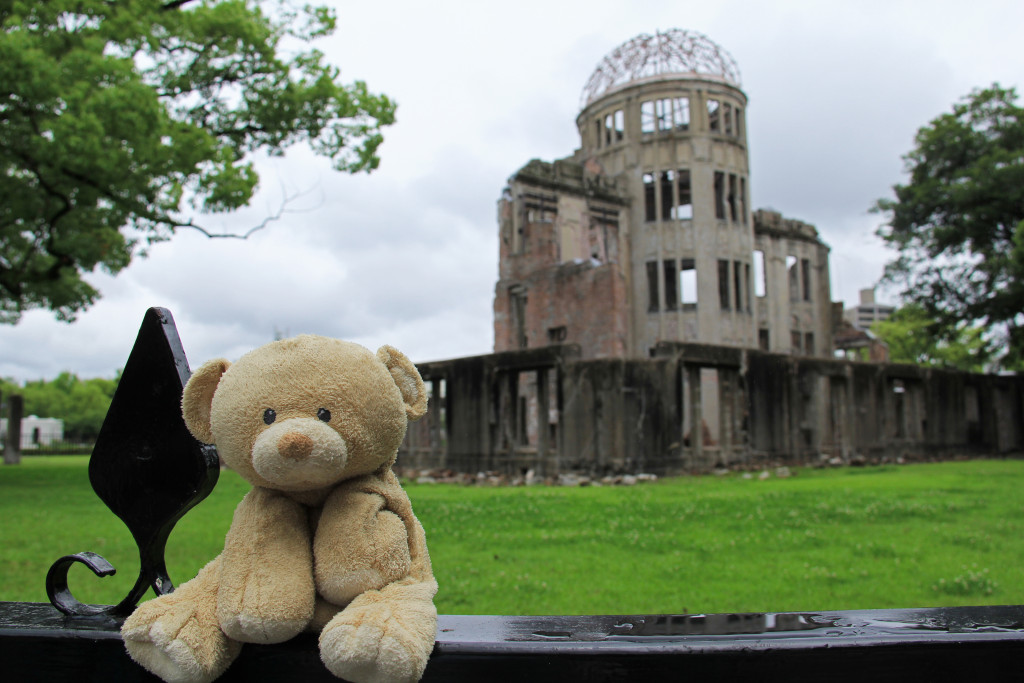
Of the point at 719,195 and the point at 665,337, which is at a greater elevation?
the point at 719,195

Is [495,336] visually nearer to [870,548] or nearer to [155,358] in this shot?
[870,548]

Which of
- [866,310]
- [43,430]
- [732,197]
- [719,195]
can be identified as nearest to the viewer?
[719,195]

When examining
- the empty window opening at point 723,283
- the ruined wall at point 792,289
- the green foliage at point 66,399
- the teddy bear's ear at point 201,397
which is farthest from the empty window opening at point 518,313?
the green foliage at point 66,399

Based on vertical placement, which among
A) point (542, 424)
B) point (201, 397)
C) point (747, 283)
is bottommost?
point (542, 424)

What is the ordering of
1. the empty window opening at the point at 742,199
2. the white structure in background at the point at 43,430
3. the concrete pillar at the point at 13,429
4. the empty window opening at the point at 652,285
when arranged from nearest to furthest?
the concrete pillar at the point at 13,429 → the empty window opening at the point at 652,285 → the empty window opening at the point at 742,199 → the white structure in background at the point at 43,430

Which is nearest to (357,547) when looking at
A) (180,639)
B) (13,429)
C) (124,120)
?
(180,639)

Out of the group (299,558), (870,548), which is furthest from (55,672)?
(870,548)

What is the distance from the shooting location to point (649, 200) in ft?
105

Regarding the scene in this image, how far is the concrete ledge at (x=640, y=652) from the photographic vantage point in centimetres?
145

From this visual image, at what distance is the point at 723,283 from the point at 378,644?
104ft

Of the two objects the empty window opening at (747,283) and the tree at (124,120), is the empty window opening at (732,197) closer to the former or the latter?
the empty window opening at (747,283)

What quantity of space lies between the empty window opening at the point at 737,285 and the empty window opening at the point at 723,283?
29cm

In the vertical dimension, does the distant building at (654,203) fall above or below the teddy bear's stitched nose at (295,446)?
above

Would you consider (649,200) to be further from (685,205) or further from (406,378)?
(406,378)
